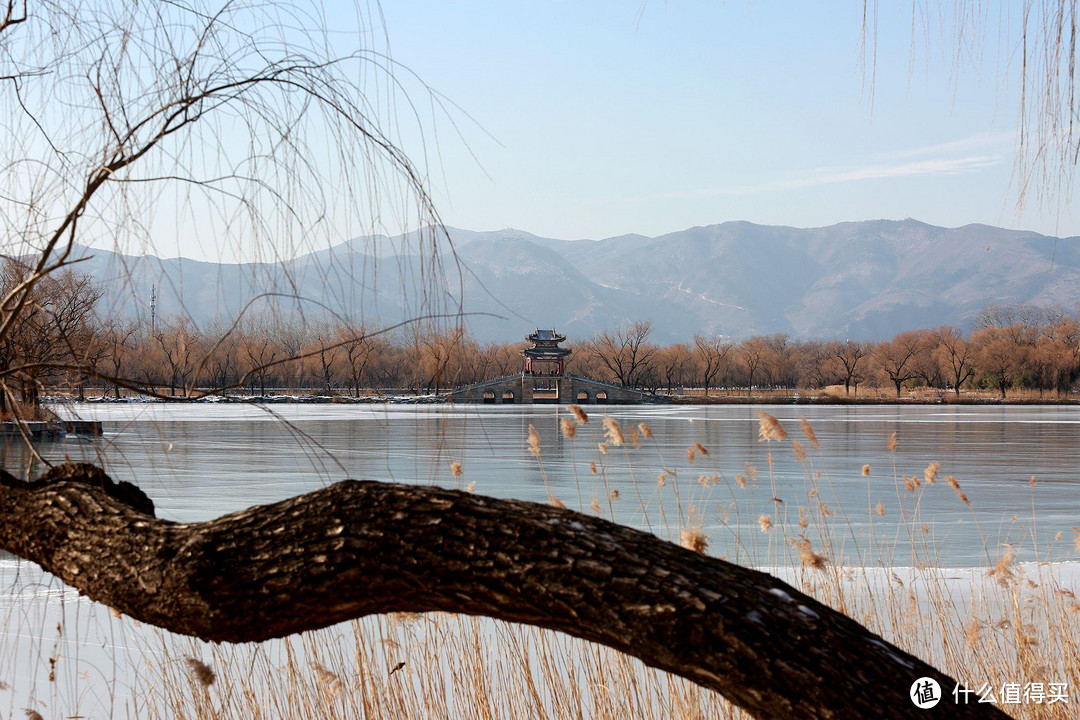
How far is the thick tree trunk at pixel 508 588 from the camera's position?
1536 millimetres

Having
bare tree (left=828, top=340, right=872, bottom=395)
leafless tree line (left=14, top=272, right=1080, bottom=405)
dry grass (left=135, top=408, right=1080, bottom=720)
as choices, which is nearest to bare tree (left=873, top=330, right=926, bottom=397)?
leafless tree line (left=14, top=272, right=1080, bottom=405)

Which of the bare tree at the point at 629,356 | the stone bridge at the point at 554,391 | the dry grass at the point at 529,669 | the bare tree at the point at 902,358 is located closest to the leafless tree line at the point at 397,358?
the bare tree at the point at 902,358

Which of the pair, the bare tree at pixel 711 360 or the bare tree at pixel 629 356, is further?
the bare tree at pixel 711 360

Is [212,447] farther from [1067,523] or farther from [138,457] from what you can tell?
[1067,523]

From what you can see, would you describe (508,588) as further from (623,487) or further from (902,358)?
(902,358)

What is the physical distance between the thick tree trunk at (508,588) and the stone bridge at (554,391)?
69782mm

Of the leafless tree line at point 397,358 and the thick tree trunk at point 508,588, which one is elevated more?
the leafless tree line at point 397,358

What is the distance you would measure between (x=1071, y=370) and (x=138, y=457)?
72.7 m

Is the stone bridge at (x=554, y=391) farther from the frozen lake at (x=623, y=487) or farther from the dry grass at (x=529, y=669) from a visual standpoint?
the dry grass at (x=529, y=669)

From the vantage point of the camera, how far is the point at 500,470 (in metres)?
16.5

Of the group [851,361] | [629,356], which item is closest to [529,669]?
[629,356]

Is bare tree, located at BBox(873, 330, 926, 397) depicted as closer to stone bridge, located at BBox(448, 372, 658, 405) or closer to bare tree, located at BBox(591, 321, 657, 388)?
bare tree, located at BBox(591, 321, 657, 388)

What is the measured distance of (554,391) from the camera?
77.4 metres

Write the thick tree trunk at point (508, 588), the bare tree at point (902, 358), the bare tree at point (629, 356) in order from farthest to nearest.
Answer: the bare tree at point (629, 356) < the bare tree at point (902, 358) < the thick tree trunk at point (508, 588)
